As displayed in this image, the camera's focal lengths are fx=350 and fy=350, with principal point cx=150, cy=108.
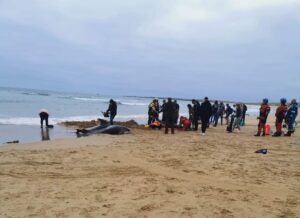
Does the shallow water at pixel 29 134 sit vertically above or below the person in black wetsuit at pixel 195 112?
below

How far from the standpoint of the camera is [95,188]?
635cm

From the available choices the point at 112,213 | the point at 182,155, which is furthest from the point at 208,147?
the point at 112,213

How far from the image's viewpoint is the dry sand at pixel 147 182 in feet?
17.3

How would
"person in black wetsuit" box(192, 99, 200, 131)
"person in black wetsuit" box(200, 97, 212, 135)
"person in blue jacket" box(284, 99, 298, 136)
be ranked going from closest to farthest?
"person in blue jacket" box(284, 99, 298, 136) < "person in black wetsuit" box(200, 97, 212, 135) < "person in black wetsuit" box(192, 99, 200, 131)

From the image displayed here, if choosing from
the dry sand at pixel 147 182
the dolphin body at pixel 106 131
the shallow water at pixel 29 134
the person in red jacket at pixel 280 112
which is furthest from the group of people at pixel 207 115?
the dry sand at pixel 147 182

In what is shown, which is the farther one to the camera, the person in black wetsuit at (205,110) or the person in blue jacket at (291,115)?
the person in black wetsuit at (205,110)

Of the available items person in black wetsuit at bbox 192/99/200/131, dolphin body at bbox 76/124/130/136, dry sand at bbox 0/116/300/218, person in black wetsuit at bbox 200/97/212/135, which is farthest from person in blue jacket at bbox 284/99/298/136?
dolphin body at bbox 76/124/130/136

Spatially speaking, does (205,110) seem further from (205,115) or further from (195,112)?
(195,112)

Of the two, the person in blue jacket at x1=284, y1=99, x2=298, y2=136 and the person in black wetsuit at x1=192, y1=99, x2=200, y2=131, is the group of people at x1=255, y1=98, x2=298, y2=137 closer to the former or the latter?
the person in blue jacket at x1=284, y1=99, x2=298, y2=136

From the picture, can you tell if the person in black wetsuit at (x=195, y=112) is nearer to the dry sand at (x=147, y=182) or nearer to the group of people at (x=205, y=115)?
the group of people at (x=205, y=115)

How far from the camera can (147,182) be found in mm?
6832

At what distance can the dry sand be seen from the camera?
208 inches

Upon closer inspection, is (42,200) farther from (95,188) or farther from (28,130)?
(28,130)

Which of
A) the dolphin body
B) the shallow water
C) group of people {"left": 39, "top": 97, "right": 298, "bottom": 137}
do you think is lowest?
the shallow water
